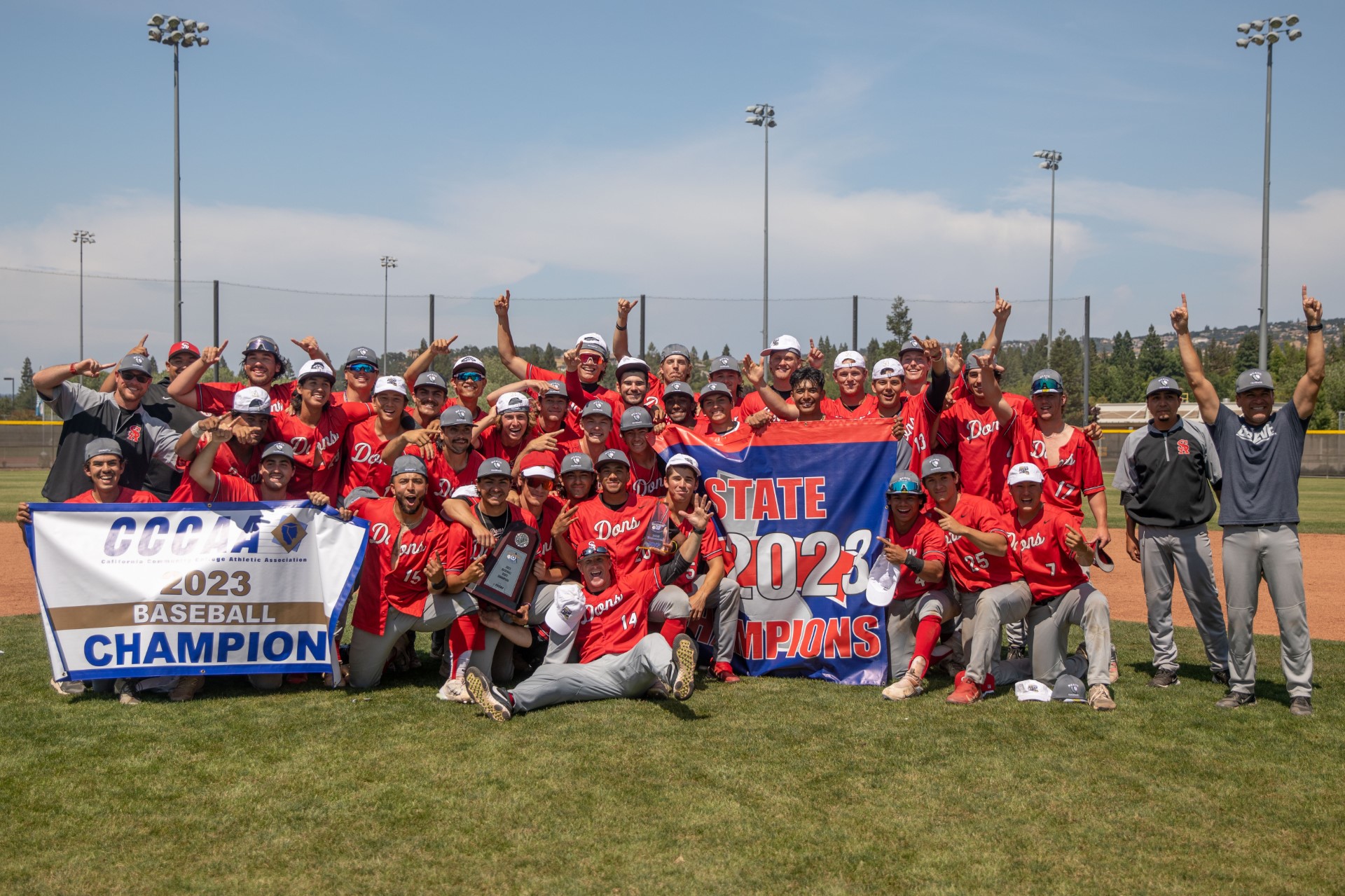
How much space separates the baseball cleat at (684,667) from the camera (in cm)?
650

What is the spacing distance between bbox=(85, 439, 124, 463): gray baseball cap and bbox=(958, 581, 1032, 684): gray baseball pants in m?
6.13

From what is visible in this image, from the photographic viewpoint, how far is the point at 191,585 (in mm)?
7031

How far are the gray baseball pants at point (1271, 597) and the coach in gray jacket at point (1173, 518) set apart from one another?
0.36 m

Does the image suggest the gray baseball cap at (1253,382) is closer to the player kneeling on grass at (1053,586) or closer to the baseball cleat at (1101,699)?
the player kneeling on grass at (1053,586)

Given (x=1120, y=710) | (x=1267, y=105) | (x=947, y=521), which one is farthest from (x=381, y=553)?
(x=1267, y=105)

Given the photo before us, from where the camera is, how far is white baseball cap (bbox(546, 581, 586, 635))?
6.86 metres

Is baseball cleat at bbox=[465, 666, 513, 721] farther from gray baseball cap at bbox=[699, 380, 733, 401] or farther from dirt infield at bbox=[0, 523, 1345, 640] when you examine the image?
dirt infield at bbox=[0, 523, 1345, 640]

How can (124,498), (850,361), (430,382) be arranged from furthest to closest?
1. (850,361)
2. (430,382)
3. (124,498)

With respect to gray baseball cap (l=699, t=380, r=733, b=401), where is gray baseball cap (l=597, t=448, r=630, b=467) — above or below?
below

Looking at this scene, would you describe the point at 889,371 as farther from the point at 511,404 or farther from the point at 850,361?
the point at 511,404

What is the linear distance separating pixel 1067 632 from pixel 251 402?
608 centimetres

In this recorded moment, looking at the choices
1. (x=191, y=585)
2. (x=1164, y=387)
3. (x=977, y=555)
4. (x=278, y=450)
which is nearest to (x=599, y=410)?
(x=278, y=450)

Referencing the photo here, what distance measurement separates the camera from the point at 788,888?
4078 millimetres

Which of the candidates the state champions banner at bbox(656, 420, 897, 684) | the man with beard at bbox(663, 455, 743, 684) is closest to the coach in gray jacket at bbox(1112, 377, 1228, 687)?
the state champions banner at bbox(656, 420, 897, 684)
